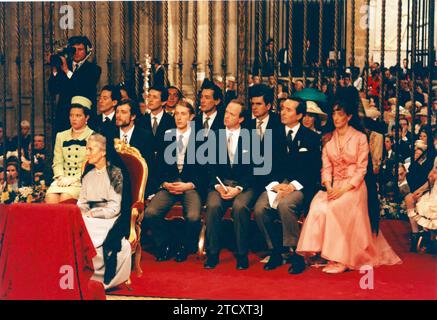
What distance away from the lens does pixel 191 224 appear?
8.02 meters

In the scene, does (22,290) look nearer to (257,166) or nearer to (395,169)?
(257,166)

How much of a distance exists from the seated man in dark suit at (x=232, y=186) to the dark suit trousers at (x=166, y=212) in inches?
5.9

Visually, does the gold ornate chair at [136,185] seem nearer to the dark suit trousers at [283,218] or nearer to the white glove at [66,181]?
the white glove at [66,181]

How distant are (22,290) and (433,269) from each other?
3212 mm

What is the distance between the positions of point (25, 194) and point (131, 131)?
1.38 meters

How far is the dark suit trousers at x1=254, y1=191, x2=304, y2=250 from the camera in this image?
7738mm

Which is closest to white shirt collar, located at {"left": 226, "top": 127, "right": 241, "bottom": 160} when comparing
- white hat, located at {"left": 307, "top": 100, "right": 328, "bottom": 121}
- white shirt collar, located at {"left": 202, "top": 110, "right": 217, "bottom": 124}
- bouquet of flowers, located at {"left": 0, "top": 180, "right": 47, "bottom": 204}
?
white shirt collar, located at {"left": 202, "top": 110, "right": 217, "bottom": 124}

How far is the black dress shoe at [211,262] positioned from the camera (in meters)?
7.76

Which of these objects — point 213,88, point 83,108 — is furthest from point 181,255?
point 83,108

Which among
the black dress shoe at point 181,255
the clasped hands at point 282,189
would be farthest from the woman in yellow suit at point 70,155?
the clasped hands at point 282,189

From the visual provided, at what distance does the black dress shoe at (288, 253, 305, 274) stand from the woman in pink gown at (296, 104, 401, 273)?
52mm

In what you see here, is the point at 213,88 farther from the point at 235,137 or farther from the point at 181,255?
the point at 181,255

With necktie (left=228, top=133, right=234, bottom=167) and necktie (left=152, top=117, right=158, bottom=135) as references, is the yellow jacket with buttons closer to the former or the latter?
necktie (left=152, top=117, right=158, bottom=135)

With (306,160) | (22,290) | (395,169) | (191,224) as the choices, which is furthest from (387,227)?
(22,290)
